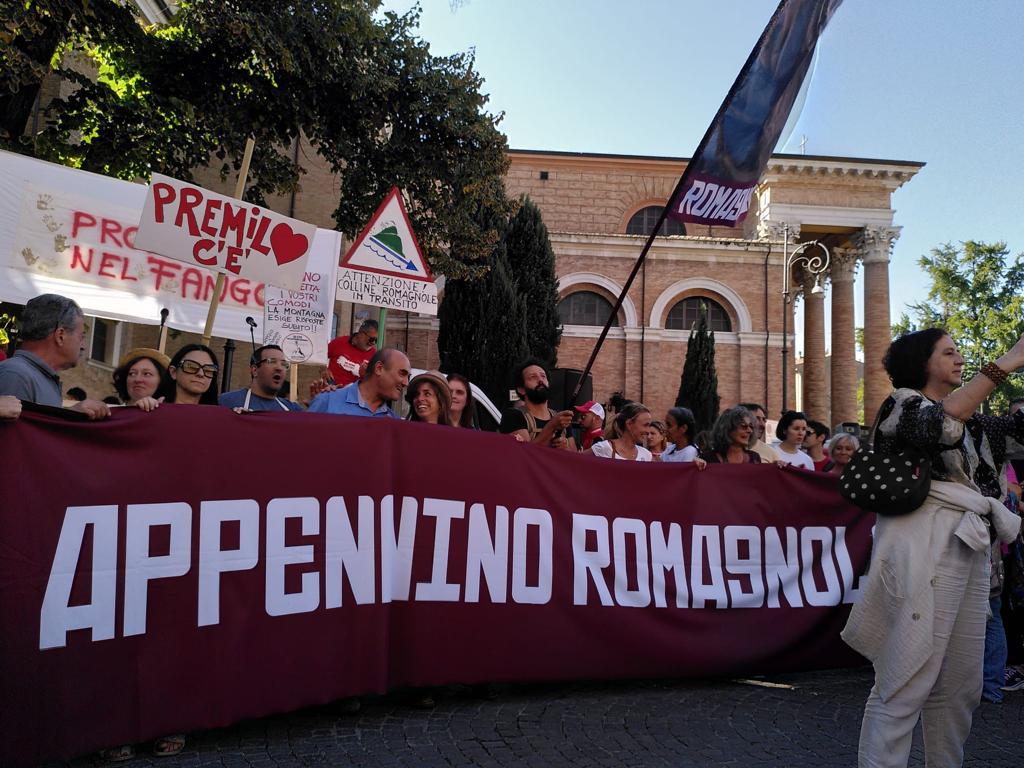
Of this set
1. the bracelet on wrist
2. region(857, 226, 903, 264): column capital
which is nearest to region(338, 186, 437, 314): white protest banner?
the bracelet on wrist

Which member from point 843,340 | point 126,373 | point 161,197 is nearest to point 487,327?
point 161,197

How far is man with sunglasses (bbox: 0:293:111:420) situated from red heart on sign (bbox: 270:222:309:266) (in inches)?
105

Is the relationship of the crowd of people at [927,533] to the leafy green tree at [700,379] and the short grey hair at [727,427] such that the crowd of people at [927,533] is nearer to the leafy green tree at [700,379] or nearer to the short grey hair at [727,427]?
the short grey hair at [727,427]

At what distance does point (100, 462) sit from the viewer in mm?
3627

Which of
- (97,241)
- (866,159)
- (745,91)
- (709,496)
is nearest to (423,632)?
(709,496)

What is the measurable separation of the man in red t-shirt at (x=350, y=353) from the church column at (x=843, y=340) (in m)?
35.9

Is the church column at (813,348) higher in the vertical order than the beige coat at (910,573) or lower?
higher

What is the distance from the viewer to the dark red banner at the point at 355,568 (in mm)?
3459

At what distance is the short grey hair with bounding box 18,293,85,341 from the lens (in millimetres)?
3908

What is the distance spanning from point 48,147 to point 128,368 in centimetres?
857

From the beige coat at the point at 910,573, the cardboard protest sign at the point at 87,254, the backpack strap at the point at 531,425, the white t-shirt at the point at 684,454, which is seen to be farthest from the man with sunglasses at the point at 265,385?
the beige coat at the point at 910,573

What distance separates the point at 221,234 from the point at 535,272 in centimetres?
2088

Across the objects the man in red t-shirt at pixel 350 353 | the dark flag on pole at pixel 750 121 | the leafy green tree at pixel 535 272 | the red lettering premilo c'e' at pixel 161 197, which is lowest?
the man in red t-shirt at pixel 350 353

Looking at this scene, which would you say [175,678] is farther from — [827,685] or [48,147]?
[48,147]
